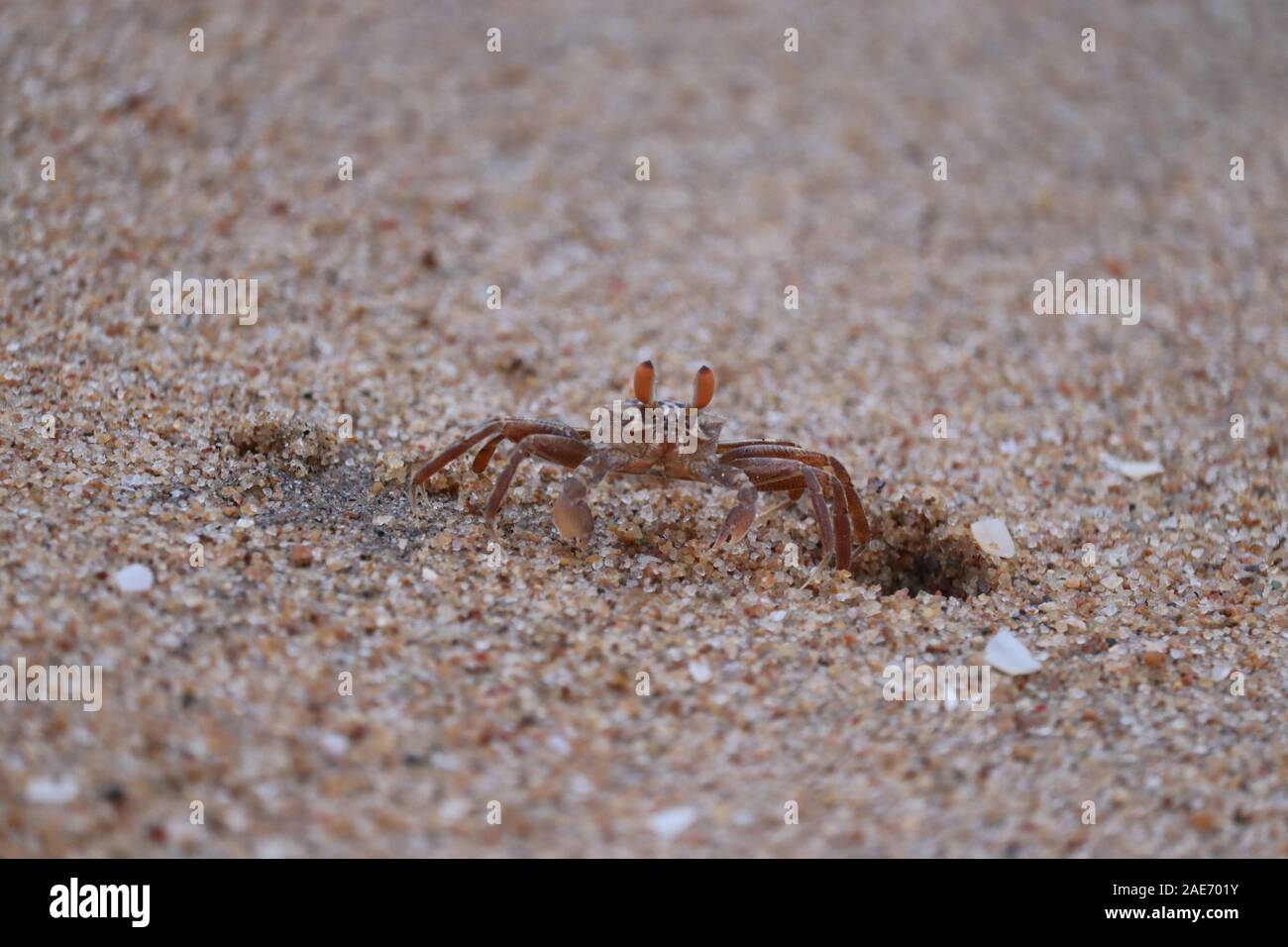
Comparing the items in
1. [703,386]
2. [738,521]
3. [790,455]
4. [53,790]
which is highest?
[703,386]

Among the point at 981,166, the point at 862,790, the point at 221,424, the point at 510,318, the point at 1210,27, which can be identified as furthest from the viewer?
the point at 1210,27

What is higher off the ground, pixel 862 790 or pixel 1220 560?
pixel 1220 560

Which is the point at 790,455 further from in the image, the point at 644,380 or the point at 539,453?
the point at 539,453

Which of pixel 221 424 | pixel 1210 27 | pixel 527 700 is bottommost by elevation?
pixel 527 700

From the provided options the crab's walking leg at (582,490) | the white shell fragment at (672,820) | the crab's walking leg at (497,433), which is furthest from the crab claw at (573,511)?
the white shell fragment at (672,820)

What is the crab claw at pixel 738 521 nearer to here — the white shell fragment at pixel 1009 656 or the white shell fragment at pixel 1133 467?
the white shell fragment at pixel 1009 656

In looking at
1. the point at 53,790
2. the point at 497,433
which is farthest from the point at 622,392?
the point at 53,790

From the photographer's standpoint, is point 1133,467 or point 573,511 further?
point 1133,467
